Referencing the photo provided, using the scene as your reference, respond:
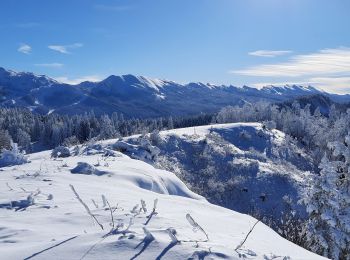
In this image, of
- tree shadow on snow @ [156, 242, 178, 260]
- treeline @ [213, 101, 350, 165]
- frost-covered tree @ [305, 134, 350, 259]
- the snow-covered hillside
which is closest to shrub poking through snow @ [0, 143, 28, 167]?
the snow-covered hillside

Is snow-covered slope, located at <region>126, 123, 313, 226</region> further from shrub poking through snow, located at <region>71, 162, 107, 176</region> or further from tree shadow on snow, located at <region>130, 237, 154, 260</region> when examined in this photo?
tree shadow on snow, located at <region>130, 237, 154, 260</region>

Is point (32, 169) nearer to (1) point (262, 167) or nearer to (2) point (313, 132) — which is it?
(1) point (262, 167)

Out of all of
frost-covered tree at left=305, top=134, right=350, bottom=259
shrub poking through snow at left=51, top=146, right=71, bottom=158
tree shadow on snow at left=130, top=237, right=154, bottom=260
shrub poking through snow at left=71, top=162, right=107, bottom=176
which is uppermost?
tree shadow on snow at left=130, top=237, right=154, bottom=260

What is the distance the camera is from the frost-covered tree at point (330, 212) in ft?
52.5

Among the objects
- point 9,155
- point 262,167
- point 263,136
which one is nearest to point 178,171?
point 262,167

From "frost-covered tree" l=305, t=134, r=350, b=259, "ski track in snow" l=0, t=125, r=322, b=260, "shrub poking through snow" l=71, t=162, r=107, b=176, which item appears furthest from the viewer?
"frost-covered tree" l=305, t=134, r=350, b=259

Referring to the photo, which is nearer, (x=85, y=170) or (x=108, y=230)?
(x=108, y=230)

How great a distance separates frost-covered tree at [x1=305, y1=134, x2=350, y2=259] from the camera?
1599 centimetres

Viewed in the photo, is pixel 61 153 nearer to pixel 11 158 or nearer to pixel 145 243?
pixel 11 158

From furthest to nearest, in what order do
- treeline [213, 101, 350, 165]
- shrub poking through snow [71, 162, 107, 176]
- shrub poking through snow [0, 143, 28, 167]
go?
treeline [213, 101, 350, 165] < shrub poking through snow [0, 143, 28, 167] < shrub poking through snow [71, 162, 107, 176]

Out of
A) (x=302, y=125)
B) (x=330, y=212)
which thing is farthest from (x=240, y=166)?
(x=302, y=125)

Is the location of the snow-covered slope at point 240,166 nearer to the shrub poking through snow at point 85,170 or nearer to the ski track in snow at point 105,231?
the shrub poking through snow at point 85,170

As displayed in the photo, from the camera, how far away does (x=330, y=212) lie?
53.4 feet

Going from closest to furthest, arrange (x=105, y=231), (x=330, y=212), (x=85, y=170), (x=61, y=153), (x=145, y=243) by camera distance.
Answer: (x=145, y=243), (x=105, y=231), (x=85, y=170), (x=330, y=212), (x=61, y=153)
